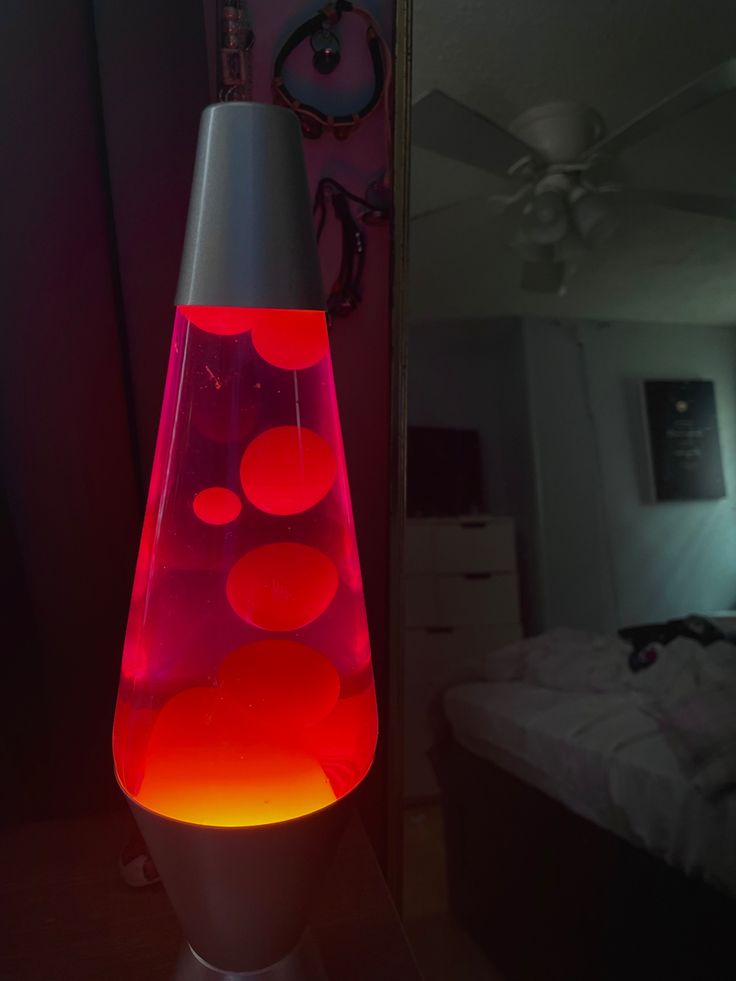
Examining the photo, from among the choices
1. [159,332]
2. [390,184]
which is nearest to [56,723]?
[159,332]

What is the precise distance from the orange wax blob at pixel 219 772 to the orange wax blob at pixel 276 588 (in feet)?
0.20

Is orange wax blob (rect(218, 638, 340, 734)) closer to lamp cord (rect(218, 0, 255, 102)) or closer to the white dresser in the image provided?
lamp cord (rect(218, 0, 255, 102))

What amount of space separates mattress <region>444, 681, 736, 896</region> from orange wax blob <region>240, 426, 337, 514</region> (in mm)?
1107

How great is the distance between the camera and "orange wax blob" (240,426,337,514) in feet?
1.31

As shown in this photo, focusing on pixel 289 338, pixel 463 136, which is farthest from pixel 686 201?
pixel 289 338

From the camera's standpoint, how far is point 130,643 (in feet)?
1.38

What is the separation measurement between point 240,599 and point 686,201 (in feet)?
3.59

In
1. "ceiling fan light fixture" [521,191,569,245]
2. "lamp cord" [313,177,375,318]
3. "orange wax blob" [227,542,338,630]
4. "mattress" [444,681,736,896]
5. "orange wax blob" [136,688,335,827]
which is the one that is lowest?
"mattress" [444,681,736,896]

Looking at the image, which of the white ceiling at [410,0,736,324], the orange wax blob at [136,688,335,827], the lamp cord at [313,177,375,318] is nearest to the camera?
the orange wax blob at [136,688,335,827]

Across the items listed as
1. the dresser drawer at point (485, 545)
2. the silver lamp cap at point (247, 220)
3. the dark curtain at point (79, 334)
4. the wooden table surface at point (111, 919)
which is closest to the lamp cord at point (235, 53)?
the dark curtain at point (79, 334)

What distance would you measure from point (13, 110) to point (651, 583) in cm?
148

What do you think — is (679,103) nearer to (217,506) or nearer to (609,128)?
(609,128)

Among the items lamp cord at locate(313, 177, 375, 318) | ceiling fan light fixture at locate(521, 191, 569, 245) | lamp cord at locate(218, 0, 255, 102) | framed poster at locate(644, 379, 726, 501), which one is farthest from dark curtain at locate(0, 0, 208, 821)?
framed poster at locate(644, 379, 726, 501)

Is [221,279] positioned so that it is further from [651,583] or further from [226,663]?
[651,583]
